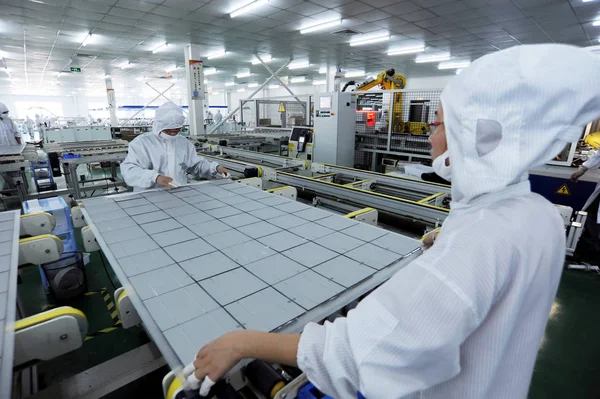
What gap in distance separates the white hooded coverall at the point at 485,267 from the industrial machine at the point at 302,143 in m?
6.75

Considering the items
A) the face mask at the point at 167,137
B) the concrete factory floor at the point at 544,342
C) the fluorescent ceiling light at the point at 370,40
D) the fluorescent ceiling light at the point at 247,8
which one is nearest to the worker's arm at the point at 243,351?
the concrete factory floor at the point at 544,342

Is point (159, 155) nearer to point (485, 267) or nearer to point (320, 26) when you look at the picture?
point (485, 267)

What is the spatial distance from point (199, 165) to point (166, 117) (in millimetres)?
689

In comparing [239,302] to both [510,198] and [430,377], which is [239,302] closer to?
[430,377]

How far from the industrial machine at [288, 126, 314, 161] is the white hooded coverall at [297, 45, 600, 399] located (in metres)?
6.75

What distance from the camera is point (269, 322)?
3.92 feet

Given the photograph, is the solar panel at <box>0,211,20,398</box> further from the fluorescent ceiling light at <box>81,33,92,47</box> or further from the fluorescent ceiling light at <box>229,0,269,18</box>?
the fluorescent ceiling light at <box>81,33,92,47</box>

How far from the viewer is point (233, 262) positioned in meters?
1.66

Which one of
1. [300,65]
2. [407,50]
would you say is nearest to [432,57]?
[407,50]

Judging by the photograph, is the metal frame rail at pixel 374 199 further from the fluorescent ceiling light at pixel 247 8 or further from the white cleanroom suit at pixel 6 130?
the white cleanroom suit at pixel 6 130

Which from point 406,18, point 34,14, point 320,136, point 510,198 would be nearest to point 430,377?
point 510,198

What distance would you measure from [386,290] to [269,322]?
69 centimetres

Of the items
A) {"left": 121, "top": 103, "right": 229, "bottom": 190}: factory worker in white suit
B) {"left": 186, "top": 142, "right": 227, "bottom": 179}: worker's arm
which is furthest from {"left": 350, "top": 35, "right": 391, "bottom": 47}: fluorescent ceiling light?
{"left": 121, "top": 103, "right": 229, "bottom": 190}: factory worker in white suit

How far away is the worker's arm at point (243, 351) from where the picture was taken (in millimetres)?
777
